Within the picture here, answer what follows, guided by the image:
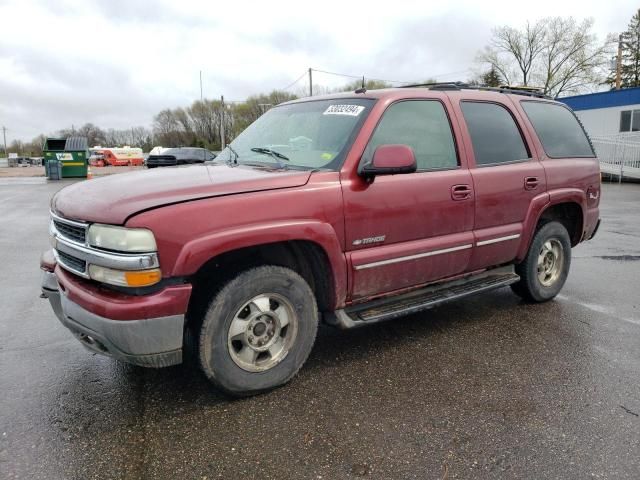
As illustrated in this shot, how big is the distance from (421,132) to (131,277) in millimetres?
2341

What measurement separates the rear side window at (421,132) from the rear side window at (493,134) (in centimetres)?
27

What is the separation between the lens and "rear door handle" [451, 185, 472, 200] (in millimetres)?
3814

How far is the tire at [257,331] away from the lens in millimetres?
2879

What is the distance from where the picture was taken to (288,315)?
316 centimetres

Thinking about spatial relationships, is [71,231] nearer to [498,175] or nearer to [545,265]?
[498,175]

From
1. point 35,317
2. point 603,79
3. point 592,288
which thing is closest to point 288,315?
point 35,317

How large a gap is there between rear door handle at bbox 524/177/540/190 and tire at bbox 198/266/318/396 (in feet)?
7.59

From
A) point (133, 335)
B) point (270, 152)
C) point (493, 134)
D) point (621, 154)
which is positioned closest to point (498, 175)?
point (493, 134)

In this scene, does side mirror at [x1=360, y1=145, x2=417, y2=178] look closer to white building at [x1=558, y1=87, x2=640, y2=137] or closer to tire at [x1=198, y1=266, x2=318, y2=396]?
tire at [x1=198, y1=266, x2=318, y2=396]

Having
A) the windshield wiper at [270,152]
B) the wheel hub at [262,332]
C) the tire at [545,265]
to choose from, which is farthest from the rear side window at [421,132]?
the tire at [545,265]

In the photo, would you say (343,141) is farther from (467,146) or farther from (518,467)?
(518,467)

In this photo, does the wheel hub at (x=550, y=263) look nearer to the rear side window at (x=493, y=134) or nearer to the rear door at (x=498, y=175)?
the rear door at (x=498, y=175)

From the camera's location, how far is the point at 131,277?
2623mm

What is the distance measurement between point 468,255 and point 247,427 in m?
2.19
